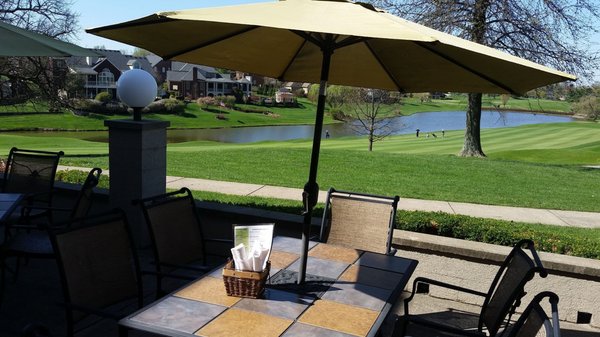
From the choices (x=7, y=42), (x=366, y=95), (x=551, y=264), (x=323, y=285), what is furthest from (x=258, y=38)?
(x=366, y=95)

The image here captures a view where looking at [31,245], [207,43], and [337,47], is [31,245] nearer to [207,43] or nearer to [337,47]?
[207,43]

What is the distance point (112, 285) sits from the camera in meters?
3.15

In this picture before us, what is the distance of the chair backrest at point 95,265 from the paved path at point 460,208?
5175 mm

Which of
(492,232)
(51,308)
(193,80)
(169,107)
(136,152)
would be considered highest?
(193,80)

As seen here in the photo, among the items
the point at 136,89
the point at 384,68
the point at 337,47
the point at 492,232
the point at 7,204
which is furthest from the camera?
the point at 136,89

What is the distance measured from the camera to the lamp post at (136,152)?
17.9 ft

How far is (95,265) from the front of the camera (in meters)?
3.04

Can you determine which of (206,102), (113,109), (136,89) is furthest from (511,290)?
(206,102)

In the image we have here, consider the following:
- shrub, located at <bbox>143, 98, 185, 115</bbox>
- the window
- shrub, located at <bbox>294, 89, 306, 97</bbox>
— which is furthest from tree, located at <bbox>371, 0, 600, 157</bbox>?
shrub, located at <bbox>294, 89, 306, 97</bbox>

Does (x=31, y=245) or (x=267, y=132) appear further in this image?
(x=267, y=132)

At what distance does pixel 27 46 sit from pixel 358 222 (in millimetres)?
3172

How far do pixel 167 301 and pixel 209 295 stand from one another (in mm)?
224

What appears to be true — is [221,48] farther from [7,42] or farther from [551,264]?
[551,264]

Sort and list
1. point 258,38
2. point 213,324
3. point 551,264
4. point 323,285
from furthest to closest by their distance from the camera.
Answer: point 551,264 → point 258,38 → point 323,285 → point 213,324
